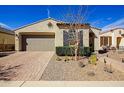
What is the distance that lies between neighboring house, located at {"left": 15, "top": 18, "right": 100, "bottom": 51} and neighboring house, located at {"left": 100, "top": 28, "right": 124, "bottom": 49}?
8710 mm

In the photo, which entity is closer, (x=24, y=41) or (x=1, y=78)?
(x=1, y=78)

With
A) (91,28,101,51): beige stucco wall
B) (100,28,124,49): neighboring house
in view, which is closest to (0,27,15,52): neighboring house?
(91,28,101,51): beige stucco wall

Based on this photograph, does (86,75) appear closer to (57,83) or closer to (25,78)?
(57,83)

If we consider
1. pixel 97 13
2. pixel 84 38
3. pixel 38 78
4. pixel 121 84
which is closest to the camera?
pixel 121 84

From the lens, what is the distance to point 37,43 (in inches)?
936

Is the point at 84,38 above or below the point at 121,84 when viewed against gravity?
above

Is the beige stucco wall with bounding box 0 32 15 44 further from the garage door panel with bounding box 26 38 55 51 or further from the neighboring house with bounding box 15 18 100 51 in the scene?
the garage door panel with bounding box 26 38 55 51

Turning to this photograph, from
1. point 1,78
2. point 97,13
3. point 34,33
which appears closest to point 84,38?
point 97,13

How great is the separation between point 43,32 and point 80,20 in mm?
8497

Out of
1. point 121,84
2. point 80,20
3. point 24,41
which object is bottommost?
point 121,84

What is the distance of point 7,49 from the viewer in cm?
2683

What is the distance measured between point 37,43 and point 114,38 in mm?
12526

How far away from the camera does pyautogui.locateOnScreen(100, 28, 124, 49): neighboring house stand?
29.8 m

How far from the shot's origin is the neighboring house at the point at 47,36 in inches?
768
